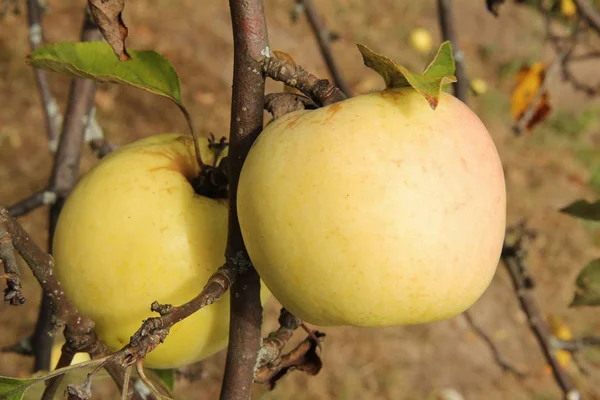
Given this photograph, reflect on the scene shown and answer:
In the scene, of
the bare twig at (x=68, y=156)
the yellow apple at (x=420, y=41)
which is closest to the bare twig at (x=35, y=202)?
the bare twig at (x=68, y=156)

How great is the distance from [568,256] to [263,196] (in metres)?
3.35

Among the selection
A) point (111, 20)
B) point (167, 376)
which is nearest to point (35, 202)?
point (167, 376)

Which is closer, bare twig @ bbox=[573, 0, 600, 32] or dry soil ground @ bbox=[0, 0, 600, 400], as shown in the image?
bare twig @ bbox=[573, 0, 600, 32]

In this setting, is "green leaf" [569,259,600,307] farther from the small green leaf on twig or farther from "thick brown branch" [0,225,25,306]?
"thick brown branch" [0,225,25,306]

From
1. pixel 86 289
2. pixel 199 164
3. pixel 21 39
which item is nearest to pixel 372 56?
pixel 199 164

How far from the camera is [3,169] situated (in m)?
2.84

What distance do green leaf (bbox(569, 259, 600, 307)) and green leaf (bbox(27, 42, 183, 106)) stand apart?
73cm

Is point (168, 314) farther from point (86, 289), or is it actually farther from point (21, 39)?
point (21, 39)

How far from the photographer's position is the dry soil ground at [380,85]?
2.77 meters

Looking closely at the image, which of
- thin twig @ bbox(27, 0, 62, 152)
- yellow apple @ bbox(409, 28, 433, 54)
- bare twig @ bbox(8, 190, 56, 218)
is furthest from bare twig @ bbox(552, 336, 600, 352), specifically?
yellow apple @ bbox(409, 28, 433, 54)

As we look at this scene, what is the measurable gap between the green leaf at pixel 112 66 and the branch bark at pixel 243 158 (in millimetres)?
129

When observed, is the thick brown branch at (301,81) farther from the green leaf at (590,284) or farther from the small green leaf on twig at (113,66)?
the green leaf at (590,284)

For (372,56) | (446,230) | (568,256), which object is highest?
(372,56)

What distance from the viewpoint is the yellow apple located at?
4.29 m
